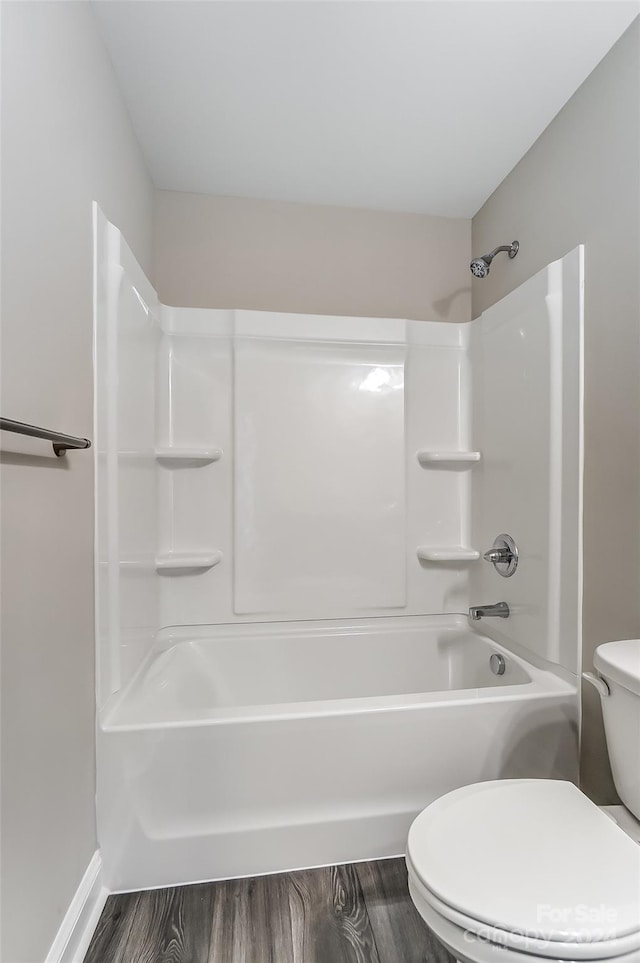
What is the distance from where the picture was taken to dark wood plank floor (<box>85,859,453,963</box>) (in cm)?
119

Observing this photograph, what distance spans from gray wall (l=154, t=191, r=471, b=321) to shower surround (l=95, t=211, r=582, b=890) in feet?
0.67

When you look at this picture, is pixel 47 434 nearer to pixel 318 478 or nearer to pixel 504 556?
pixel 318 478

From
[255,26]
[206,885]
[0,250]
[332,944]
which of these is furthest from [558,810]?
[255,26]

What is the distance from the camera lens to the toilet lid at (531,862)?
2.72ft

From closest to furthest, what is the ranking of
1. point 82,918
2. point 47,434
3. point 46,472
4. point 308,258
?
point 47,434 < point 46,472 < point 82,918 < point 308,258

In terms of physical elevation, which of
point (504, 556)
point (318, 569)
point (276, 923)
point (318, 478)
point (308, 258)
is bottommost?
point (276, 923)

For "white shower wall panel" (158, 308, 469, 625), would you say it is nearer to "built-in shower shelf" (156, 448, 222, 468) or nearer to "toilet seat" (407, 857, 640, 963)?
"built-in shower shelf" (156, 448, 222, 468)

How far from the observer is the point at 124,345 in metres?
1.54

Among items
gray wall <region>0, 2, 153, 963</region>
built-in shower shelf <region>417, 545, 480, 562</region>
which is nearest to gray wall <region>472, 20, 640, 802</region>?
built-in shower shelf <region>417, 545, 480, 562</region>

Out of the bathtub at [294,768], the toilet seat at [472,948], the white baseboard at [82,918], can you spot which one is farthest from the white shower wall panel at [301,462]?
the toilet seat at [472,948]

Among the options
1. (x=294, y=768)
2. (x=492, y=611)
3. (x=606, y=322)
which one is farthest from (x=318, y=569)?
(x=606, y=322)

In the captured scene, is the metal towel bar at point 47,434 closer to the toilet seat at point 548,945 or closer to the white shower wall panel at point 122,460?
the white shower wall panel at point 122,460

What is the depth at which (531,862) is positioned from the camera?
3.12 feet

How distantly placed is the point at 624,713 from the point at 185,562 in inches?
60.6
